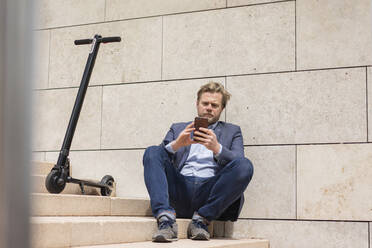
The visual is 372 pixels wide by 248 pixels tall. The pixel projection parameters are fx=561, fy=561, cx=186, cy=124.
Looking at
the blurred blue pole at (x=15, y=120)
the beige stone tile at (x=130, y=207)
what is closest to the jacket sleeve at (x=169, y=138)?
the beige stone tile at (x=130, y=207)

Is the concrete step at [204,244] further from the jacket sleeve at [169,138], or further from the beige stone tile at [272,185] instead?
the jacket sleeve at [169,138]

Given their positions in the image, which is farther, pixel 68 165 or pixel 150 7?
pixel 150 7

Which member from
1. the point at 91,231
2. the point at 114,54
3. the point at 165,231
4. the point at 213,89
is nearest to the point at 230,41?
the point at 213,89

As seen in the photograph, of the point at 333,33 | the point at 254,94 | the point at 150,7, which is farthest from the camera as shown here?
the point at 150,7

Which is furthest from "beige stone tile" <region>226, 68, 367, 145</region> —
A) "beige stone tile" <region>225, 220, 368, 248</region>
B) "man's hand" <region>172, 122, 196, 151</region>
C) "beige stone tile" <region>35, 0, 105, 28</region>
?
"beige stone tile" <region>35, 0, 105, 28</region>

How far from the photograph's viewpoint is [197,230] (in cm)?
352

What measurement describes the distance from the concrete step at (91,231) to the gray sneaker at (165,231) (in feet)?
0.42

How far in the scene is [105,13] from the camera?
504cm

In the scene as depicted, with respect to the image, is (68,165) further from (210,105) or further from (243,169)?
(243,169)

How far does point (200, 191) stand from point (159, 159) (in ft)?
1.25

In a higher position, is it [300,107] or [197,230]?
[300,107]

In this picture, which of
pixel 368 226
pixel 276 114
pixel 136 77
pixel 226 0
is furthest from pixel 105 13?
pixel 368 226

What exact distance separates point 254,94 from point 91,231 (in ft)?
6.62

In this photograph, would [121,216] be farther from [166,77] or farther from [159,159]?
[166,77]
